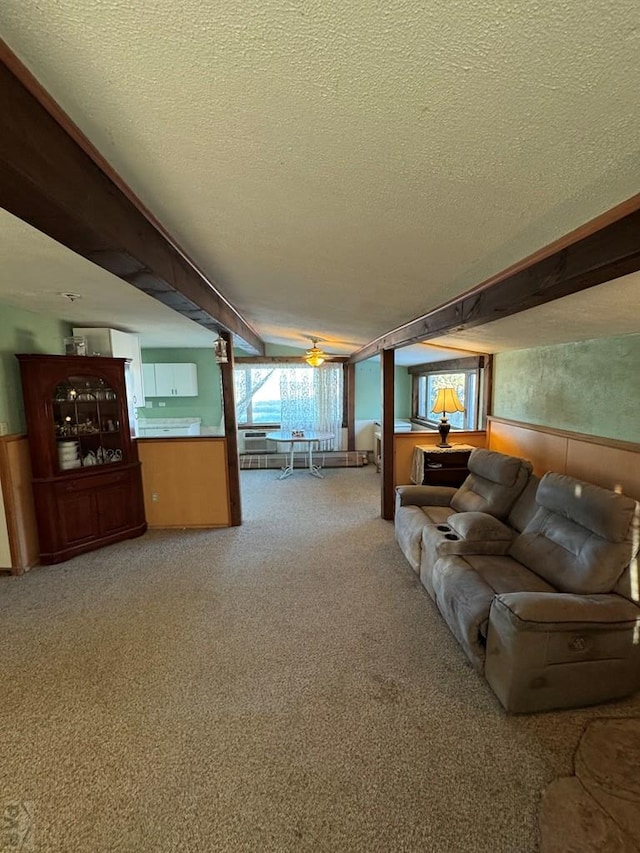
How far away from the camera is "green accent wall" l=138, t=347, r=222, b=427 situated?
7.29 m

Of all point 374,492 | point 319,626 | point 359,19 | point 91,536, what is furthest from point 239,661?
point 374,492

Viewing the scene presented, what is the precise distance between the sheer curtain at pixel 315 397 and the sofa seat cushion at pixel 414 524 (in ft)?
13.6

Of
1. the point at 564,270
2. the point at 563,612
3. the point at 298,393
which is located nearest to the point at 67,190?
the point at 564,270

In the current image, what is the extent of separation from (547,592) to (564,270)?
1696 mm

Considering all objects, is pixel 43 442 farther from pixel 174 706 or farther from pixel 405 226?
pixel 405 226

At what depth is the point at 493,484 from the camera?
329 centimetres

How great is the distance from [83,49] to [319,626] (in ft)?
9.37

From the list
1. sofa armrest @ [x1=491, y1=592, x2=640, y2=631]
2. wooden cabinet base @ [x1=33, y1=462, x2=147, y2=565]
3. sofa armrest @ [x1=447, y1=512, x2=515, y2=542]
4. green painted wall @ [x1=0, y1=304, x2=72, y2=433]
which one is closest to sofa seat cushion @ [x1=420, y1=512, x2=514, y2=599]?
sofa armrest @ [x1=447, y1=512, x2=515, y2=542]

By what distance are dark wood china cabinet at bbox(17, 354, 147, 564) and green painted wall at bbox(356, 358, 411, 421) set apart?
474 cm

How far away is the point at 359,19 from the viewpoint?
68 centimetres

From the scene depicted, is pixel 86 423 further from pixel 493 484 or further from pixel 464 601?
pixel 493 484

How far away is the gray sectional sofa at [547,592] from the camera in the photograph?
5.99ft

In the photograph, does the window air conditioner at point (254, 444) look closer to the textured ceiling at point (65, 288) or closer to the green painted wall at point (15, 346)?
the textured ceiling at point (65, 288)

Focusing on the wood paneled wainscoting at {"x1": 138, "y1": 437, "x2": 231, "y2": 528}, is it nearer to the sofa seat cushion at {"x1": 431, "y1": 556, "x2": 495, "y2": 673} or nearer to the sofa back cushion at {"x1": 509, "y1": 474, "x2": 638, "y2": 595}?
the sofa seat cushion at {"x1": 431, "y1": 556, "x2": 495, "y2": 673}
